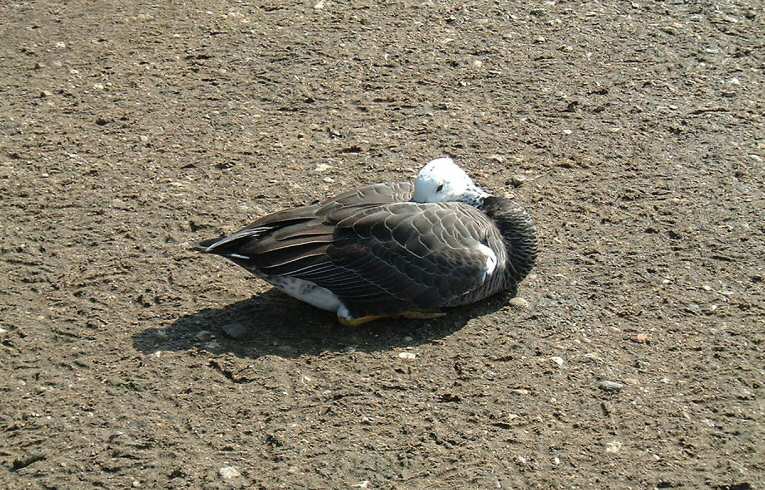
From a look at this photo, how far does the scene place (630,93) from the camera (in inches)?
367

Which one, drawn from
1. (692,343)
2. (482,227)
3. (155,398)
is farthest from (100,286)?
(692,343)

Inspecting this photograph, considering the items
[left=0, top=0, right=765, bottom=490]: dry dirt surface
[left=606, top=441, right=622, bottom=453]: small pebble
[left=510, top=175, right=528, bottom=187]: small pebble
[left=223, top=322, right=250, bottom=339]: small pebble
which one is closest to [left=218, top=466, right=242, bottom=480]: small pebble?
[left=0, top=0, right=765, bottom=490]: dry dirt surface

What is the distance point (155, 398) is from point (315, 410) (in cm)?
93

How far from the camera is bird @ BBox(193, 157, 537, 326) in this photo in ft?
21.6

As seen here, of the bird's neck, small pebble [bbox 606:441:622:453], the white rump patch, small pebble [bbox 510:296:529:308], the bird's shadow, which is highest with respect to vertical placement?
the bird's neck

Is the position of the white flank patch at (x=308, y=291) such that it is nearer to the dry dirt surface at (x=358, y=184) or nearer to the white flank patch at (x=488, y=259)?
the dry dirt surface at (x=358, y=184)

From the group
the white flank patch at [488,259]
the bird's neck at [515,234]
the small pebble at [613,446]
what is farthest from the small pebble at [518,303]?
the small pebble at [613,446]

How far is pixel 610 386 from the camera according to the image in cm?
620

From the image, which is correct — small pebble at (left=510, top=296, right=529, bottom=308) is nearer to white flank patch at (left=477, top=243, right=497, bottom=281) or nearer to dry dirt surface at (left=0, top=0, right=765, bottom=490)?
dry dirt surface at (left=0, top=0, right=765, bottom=490)

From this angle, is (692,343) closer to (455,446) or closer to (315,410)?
(455,446)

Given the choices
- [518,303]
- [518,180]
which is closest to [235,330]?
[518,303]

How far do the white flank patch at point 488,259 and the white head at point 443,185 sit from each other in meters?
0.48

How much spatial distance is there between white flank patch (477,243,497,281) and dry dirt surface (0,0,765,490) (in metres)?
0.34

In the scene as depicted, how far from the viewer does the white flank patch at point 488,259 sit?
664 centimetres
